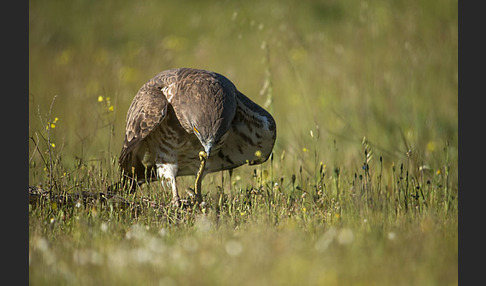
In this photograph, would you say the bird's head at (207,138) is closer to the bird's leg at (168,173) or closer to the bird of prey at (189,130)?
the bird of prey at (189,130)

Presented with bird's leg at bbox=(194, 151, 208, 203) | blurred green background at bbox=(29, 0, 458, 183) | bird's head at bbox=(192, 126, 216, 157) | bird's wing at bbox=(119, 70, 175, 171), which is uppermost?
blurred green background at bbox=(29, 0, 458, 183)

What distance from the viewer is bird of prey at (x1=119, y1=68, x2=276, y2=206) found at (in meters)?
5.44

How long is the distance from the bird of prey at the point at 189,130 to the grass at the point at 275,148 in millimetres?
249

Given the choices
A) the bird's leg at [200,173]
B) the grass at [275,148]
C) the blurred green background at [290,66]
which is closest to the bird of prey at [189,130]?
the bird's leg at [200,173]

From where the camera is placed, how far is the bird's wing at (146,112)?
564cm

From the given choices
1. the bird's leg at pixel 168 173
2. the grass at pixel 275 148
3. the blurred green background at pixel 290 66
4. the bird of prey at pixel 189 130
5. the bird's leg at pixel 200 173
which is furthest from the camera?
the blurred green background at pixel 290 66

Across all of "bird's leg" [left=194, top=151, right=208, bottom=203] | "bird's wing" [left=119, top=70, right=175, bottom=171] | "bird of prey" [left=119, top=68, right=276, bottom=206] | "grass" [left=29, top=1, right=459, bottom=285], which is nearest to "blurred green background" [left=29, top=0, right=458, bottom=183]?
"grass" [left=29, top=1, right=459, bottom=285]

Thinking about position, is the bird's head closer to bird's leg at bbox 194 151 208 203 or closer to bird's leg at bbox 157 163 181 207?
bird's leg at bbox 194 151 208 203

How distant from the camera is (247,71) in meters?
10.8

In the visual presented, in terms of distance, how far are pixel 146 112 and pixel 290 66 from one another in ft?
18.6

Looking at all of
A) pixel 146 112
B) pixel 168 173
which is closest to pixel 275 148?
pixel 168 173

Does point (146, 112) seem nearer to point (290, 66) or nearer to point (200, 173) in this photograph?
point (200, 173)

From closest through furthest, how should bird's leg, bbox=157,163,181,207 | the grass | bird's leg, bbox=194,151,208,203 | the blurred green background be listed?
the grass < bird's leg, bbox=194,151,208,203 < bird's leg, bbox=157,163,181,207 < the blurred green background

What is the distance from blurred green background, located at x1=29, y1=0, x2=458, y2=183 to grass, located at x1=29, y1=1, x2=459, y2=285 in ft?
0.12
